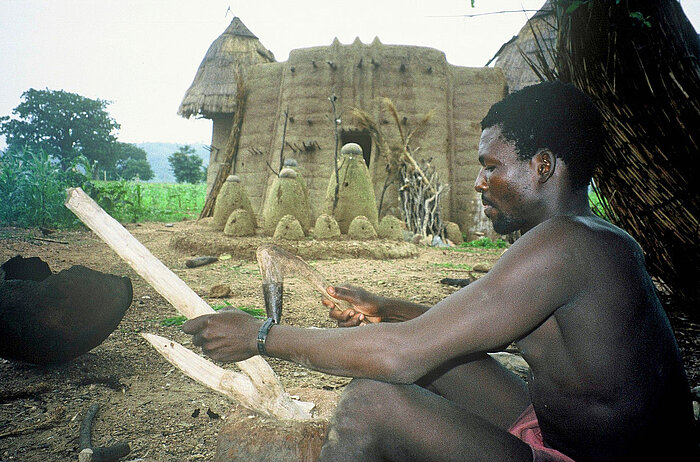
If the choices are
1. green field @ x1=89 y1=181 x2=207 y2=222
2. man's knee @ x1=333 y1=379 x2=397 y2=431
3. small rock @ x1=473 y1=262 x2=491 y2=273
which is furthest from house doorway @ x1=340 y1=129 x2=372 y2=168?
man's knee @ x1=333 y1=379 x2=397 y2=431

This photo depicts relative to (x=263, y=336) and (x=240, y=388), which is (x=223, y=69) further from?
(x=263, y=336)

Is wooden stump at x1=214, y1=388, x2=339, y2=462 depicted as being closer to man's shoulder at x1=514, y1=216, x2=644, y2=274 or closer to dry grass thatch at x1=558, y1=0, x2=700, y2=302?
man's shoulder at x1=514, y1=216, x2=644, y2=274

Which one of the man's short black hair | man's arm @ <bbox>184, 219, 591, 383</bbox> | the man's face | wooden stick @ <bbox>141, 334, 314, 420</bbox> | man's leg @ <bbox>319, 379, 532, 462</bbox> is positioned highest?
the man's short black hair

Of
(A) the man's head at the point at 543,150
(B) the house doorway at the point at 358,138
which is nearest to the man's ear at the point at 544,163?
(A) the man's head at the point at 543,150

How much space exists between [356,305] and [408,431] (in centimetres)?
64

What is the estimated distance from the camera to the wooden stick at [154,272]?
1.73 meters

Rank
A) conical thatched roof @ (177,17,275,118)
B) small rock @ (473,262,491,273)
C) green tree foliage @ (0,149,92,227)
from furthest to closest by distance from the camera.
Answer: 1. conical thatched roof @ (177,17,275,118)
2. green tree foliage @ (0,149,92,227)
3. small rock @ (473,262,491,273)

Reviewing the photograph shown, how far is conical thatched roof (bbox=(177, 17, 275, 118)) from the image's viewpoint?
11.9 meters

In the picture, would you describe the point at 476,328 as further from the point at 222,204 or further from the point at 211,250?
the point at 222,204

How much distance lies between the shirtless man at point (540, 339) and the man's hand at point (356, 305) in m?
0.49

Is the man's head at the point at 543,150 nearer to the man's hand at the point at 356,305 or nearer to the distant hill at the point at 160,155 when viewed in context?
the man's hand at the point at 356,305

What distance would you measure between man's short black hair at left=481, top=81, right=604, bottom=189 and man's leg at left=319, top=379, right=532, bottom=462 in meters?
0.68

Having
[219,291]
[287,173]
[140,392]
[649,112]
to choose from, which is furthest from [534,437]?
[287,173]

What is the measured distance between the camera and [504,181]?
1.24 m
